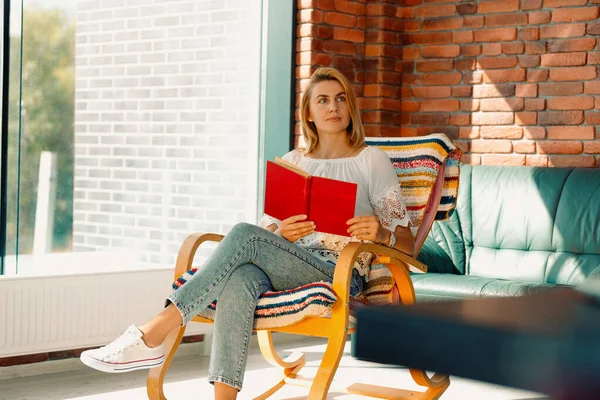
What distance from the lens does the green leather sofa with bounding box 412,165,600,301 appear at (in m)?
3.81

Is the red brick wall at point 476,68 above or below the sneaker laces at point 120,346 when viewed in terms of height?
above

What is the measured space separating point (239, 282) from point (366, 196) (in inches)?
25.4

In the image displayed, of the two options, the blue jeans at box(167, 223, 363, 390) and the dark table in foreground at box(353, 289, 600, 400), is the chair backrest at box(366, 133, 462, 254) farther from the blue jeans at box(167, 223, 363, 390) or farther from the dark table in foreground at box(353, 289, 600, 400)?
the dark table in foreground at box(353, 289, 600, 400)

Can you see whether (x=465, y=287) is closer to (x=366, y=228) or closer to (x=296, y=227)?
(x=366, y=228)

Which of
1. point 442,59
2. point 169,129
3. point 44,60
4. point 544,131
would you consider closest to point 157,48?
point 169,129

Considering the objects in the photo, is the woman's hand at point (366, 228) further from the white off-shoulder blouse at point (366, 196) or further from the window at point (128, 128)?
the window at point (128, 128)

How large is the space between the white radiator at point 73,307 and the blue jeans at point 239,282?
1.05 meters

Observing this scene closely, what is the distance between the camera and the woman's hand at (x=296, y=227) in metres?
2.88

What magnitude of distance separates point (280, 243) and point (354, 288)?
1.10 ft

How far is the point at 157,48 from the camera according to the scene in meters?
4.21

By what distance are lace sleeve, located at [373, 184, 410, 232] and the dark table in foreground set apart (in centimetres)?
236

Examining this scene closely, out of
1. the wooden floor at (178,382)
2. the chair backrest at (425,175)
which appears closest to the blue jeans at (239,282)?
the chair backrest at (425,175)

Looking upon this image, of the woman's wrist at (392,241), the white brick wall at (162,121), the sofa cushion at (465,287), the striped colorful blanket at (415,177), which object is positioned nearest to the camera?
the woman's wrist at (392,241)

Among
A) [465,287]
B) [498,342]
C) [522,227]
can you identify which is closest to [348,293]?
[465,287]
